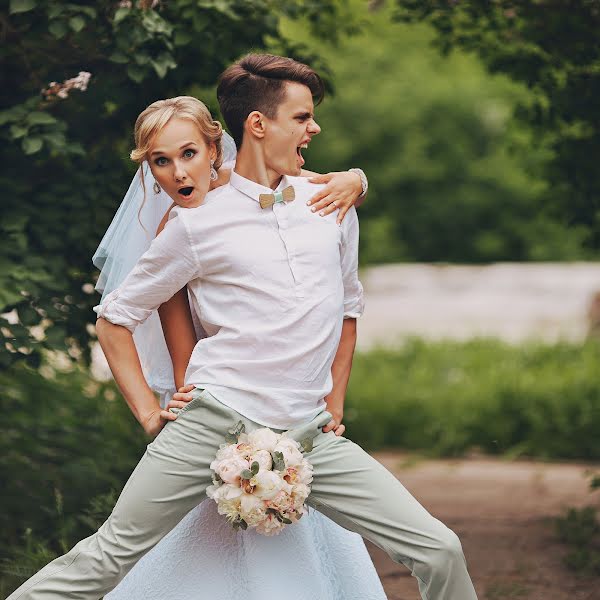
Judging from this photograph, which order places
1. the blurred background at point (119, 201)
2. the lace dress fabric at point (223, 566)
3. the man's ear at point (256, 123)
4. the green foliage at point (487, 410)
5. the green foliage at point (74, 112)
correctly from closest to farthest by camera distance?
the man's ear at point (256, 123)
the lace dress fabric at point (223, 566)
the green foliage at point (74, 112)
the blurred background at point (119, 201)
the green foliage at point (487, 410)

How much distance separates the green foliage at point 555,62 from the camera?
4852 mm

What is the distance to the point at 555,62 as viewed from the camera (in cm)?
499

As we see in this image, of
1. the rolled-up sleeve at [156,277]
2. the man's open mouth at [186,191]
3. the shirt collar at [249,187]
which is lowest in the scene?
the rolled-up sleeve at [156,277]

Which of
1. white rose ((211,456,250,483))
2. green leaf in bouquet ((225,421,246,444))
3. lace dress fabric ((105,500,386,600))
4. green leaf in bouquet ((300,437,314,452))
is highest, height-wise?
green leaf in bouquet ((225,421,246,444))

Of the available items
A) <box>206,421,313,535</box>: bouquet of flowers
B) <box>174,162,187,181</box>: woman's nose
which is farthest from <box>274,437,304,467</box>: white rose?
<box>174,162,187,181</box>: woman's nose

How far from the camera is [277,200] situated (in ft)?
10.0

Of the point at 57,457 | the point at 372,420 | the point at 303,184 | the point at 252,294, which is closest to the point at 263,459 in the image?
the point at 252,294

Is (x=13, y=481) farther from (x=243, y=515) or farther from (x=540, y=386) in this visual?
(x=540, y=386)

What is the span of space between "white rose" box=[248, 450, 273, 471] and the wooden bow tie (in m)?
0.63

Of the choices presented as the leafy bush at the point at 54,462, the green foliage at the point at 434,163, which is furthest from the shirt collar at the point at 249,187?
the green foliage at the point at 434,163

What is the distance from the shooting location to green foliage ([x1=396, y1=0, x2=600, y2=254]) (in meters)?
4.85

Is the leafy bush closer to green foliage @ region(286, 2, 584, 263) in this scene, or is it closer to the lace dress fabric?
the lace dress fabric

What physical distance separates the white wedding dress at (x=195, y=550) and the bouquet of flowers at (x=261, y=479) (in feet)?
1.01

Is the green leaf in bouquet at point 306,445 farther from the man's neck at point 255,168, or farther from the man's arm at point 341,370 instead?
the man's neck at point 255,168
